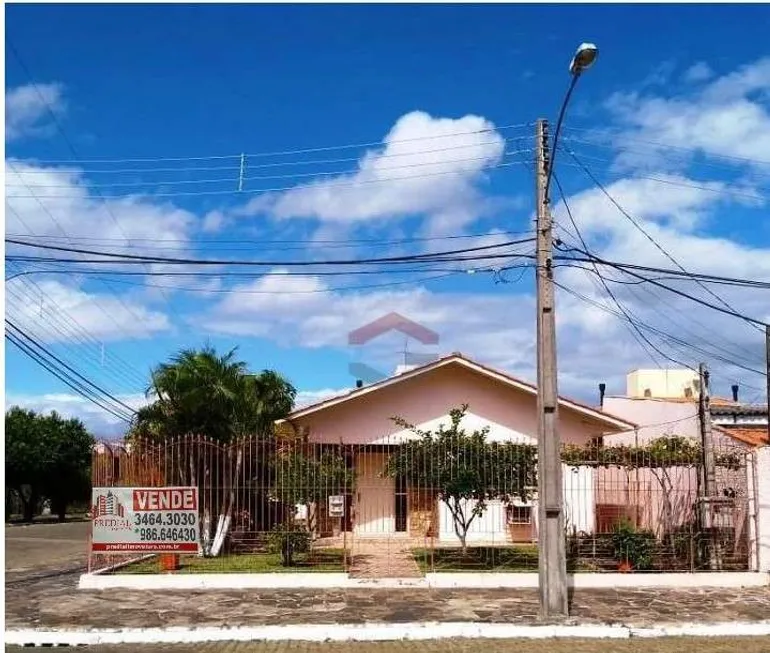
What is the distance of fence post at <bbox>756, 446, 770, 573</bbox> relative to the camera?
1593cm

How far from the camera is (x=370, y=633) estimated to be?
11.6 meters

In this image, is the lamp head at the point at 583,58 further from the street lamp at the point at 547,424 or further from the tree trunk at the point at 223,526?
the tree trunk at the point at 223,526

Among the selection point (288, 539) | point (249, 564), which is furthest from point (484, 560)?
point (249, 564)

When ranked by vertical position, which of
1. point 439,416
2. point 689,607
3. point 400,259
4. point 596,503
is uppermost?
point 400,259

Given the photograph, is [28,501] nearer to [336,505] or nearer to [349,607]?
[336,505]

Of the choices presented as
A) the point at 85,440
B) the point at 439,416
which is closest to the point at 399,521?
the point at 439,416

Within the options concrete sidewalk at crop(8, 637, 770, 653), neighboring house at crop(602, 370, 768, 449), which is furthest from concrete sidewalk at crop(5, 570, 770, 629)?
neighboring house at crop(602, 370, 768, 449)

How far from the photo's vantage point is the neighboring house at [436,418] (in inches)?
882

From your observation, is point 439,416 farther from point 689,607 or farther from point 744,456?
point 689,607

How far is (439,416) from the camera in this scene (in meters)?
23.5

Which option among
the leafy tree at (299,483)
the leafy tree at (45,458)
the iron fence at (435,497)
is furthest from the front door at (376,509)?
the leafy tree at (45,458)

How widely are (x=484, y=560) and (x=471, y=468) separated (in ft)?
7.08

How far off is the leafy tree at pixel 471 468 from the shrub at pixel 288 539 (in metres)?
1.98

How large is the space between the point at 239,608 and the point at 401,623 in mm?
2718
